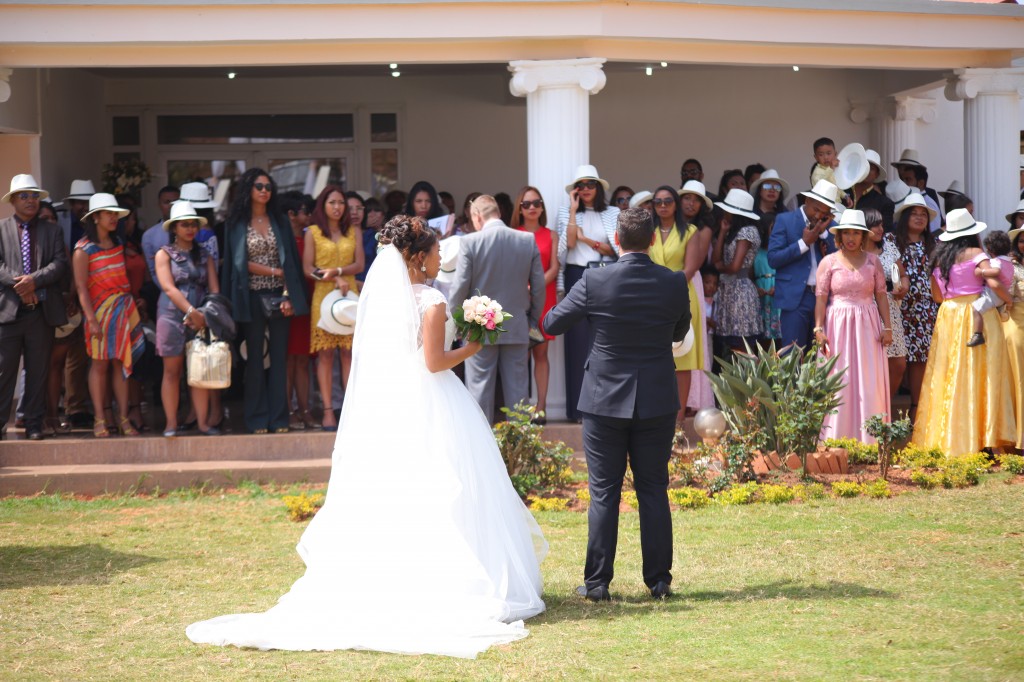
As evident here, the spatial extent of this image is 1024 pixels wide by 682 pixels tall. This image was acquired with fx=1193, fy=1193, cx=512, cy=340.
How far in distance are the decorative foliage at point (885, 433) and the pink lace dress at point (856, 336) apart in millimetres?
741

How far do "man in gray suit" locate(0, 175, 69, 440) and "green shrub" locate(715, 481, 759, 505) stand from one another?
18.2 ft

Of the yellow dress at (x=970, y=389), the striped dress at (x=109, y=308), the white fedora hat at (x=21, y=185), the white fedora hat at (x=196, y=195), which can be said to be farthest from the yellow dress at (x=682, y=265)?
the white fedora hat at (x=21, y=185)

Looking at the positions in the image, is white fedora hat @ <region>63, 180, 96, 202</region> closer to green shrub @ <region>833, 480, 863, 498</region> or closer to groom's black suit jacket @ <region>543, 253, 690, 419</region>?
groom's black suit jacket @ <region>543, 253, 690, 419</region>

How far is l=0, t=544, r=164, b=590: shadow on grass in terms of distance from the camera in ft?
22.8

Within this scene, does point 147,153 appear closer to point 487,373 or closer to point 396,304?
point 487,373

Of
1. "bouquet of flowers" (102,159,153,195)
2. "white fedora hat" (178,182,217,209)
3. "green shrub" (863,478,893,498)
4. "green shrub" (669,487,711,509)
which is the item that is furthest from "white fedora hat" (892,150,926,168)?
"bouquet of flowers" (102,159,153,195)

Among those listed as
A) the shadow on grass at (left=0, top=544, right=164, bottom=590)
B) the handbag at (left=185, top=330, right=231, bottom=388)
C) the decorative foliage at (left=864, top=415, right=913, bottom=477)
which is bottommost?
the shadow on grass at (left=0, top=544, right=164, bottom=590)

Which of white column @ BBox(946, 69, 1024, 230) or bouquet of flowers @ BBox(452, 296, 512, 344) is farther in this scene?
white column @ BBox(946, 69, 1024, 230)

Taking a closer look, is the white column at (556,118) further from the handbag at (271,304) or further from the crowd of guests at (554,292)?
the handbag at (271,304)

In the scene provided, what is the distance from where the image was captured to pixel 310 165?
14.9m

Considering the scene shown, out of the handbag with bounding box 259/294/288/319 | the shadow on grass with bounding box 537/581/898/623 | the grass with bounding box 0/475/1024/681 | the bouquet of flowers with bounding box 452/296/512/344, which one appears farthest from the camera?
the handbag with bounding box 259/294/288/319

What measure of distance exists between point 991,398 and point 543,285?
3.72 m

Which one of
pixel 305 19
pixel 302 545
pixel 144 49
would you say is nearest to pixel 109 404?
pixel 144 49

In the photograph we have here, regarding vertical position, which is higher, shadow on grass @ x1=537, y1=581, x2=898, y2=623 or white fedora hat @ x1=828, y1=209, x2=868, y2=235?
white fedora hat @ x1=828, y1=209, x2=868, y2=235
